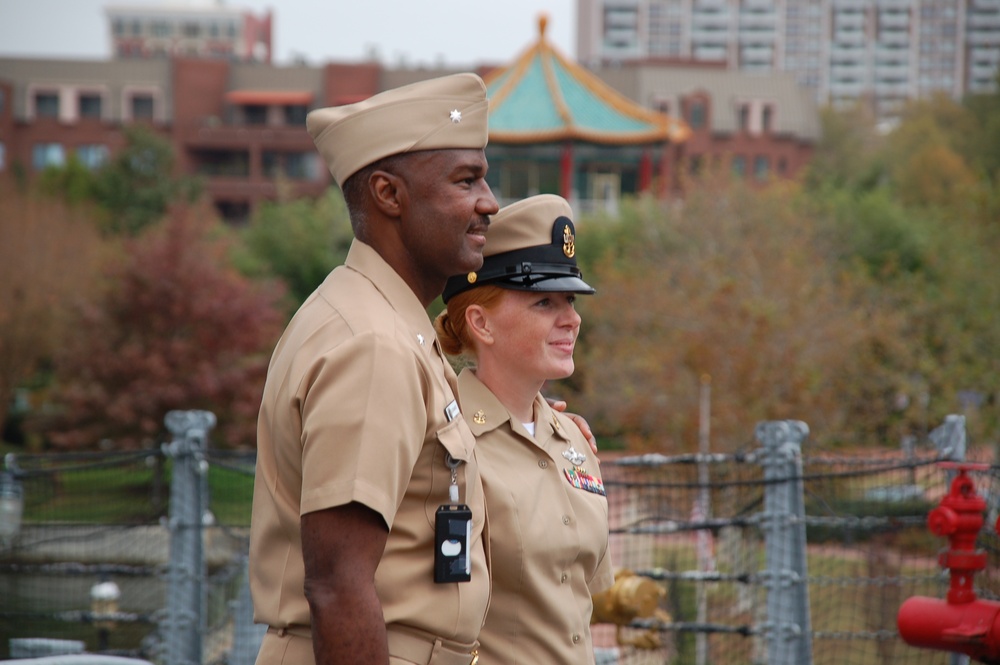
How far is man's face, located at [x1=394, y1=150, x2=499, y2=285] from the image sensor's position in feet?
7.54

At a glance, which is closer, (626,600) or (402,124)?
(402,124)

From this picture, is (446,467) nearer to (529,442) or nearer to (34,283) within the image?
(529,442)

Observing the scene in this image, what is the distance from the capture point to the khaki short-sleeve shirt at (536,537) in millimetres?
2770

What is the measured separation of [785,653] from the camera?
5164 mm

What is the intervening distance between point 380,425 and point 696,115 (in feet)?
181

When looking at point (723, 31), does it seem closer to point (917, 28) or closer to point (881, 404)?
point (917, 28)

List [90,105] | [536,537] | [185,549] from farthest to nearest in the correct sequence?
[90,105], [185,549], [536,537]

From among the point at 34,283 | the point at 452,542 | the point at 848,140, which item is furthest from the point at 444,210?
the point at 848,140

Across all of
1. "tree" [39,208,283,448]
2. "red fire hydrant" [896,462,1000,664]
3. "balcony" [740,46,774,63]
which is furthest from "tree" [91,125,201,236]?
"balcony" [740,46,774,63]

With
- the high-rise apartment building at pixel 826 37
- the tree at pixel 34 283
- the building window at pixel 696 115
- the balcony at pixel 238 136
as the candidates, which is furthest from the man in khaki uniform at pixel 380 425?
the high-rise apartment building at pixel 826 37

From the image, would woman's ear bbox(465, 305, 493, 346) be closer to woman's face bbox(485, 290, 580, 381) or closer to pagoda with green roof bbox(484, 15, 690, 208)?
woman's face bbox(485, 290, 580, 381)

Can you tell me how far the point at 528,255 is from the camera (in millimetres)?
3010

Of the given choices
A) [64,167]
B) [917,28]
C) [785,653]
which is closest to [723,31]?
[917,28]

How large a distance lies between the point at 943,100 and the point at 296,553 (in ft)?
235
